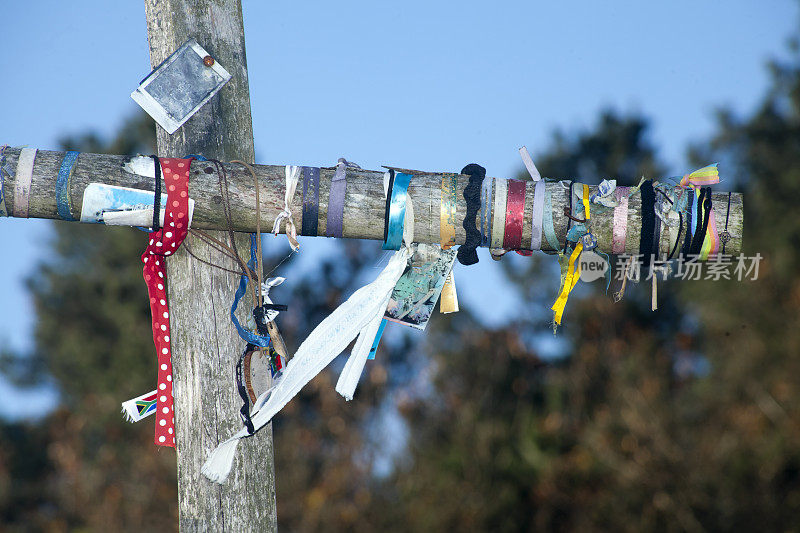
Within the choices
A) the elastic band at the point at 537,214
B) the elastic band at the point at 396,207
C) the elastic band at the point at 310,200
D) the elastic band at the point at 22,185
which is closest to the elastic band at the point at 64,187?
the elastic band at the point at 22,185

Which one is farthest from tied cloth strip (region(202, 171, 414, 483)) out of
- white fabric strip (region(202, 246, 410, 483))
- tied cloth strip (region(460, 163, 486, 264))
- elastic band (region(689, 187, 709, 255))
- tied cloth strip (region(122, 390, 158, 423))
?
elastic band (region(689, 187, 709, 255))

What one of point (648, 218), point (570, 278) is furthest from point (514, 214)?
point (648, 218)

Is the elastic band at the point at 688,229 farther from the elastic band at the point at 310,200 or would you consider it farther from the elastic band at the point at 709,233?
the elastic band at the point at 310,200

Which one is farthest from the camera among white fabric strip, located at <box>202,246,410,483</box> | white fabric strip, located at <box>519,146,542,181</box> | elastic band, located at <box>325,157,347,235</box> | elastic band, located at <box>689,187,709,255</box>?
white fabric strip, located at <box>519,146,542,181</box>

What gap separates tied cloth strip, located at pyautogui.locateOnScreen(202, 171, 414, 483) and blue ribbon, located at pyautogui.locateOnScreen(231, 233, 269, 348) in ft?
0.54

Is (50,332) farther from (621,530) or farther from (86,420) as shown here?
(621,530)

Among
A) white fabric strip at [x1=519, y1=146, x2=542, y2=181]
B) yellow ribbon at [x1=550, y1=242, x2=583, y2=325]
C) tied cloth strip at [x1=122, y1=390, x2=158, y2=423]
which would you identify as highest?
white fabric strip at [x1=519, y1=146, x2=542, y2=181]

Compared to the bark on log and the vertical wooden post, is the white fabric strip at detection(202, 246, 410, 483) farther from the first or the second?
the bark on log

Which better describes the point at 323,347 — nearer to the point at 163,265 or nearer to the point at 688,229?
the point at 163,265

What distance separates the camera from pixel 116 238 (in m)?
16.3

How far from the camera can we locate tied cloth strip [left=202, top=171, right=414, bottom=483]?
340 cm

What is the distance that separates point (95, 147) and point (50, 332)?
418 centimetres

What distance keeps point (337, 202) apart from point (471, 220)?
1.99ft

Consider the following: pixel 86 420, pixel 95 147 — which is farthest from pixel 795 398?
pixel 95 147
